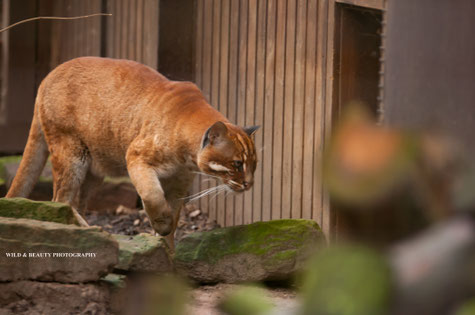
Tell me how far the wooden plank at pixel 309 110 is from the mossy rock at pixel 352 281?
5229 mm

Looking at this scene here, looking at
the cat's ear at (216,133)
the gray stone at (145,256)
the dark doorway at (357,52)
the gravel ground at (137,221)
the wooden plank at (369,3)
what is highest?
the wooden plank at (369,3)

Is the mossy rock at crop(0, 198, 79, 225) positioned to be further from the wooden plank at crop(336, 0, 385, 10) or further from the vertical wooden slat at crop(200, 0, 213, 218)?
the vertical wooden slat at crop(200, 0, 213, 218)

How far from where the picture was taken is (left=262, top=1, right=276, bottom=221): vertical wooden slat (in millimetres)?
6091

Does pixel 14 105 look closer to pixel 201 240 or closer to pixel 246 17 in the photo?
pixel 246 17

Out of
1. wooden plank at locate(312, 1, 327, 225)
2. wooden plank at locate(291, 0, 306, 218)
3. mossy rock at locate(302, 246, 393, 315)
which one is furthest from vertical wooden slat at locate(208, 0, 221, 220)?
mossy rock at locate(302, 246, 393, 315)

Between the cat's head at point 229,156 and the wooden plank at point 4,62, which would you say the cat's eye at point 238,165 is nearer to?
the cat's head at point 229,156

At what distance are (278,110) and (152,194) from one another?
5.20ft

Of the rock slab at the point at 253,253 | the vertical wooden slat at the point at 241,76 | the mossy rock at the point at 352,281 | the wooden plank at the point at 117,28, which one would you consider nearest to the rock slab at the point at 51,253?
the rock slab at the point at 253,253

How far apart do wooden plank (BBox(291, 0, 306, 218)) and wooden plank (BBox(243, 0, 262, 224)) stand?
60cm

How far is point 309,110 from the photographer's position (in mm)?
5684

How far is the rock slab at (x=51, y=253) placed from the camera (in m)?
3.76

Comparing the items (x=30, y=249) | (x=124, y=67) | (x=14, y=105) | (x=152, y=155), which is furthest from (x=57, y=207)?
(x=14, y=105)

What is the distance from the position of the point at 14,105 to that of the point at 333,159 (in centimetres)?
955

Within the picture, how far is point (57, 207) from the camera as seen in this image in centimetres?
422
